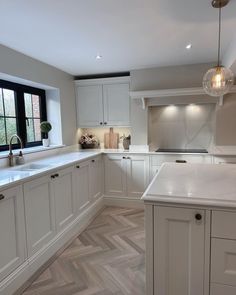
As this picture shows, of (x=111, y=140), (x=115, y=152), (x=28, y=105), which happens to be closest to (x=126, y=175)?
(x=115, y=152)

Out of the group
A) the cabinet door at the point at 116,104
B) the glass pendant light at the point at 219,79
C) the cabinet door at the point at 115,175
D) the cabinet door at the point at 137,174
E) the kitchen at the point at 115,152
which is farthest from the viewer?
the cabinet door at the point at 116,104

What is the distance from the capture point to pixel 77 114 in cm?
A: 408

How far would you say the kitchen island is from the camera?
131cm

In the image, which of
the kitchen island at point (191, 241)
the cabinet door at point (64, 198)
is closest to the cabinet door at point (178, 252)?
the kitchen island at point (191, 241)

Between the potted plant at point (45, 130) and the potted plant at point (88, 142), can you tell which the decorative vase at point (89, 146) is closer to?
the potted plant at point (88, 142)

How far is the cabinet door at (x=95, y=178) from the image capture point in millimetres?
3324

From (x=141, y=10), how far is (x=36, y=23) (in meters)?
0.92

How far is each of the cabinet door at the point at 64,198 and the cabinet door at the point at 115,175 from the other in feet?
3.29

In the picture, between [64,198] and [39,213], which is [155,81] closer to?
[64,198]

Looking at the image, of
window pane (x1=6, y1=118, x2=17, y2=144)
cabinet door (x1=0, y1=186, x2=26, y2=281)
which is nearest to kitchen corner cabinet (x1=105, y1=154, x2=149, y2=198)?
window pane (x1=6, y1=118, x2=17, y2=144)

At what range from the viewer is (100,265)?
87.2 inches

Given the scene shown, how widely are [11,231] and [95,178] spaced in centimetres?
175

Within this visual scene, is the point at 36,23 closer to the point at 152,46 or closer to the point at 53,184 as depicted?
the point at 152,46

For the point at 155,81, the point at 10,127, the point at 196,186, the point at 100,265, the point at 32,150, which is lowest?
the point at 100,265
